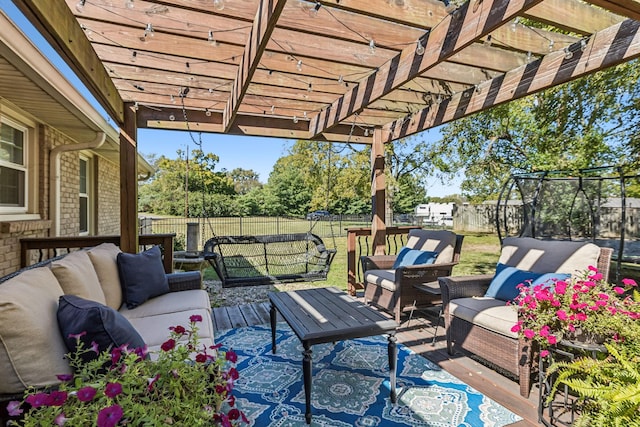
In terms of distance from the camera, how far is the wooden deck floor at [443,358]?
2.16 m

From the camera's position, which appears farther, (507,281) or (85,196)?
(85,196)

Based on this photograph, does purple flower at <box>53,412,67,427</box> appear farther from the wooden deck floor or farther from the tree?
the tree

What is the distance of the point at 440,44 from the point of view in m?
2.35

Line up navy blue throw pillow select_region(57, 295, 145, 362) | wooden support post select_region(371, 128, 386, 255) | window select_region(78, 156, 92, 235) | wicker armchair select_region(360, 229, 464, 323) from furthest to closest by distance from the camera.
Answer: window select_region(78, 156, 92, 235) < wooden support post select_region(371, 128, 386, 255) < wicker armchair select_region(360, 229, 464, 323) < navy blue throw pillow select_region(57, 295, 145, 362)

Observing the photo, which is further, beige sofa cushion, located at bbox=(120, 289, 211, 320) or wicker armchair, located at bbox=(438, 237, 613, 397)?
beige sofa cushion, located at bbox=(120, 289, 211, 320)

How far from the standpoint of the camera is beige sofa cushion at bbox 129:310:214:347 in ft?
6.67

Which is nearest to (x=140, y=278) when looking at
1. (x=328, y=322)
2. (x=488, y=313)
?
(x=328, y=322)

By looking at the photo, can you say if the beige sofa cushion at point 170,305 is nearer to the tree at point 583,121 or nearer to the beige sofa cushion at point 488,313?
the beige sofa cushion at point 488,313

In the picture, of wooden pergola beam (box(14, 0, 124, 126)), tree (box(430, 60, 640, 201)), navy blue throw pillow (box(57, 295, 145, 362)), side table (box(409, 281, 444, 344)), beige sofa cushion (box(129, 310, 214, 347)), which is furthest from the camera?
tree (box(430, 60, 640, 201))

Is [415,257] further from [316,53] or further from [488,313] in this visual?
[316,53]

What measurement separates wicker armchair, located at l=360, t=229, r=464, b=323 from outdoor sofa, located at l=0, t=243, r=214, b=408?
197 cm

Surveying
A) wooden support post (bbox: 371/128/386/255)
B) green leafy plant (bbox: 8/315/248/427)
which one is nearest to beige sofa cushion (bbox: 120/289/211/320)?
green leafy plant (bbox: 8/315/248/427)

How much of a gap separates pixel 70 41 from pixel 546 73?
357cm

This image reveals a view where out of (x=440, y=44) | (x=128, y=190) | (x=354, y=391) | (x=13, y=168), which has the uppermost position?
(x=440, y=44)
